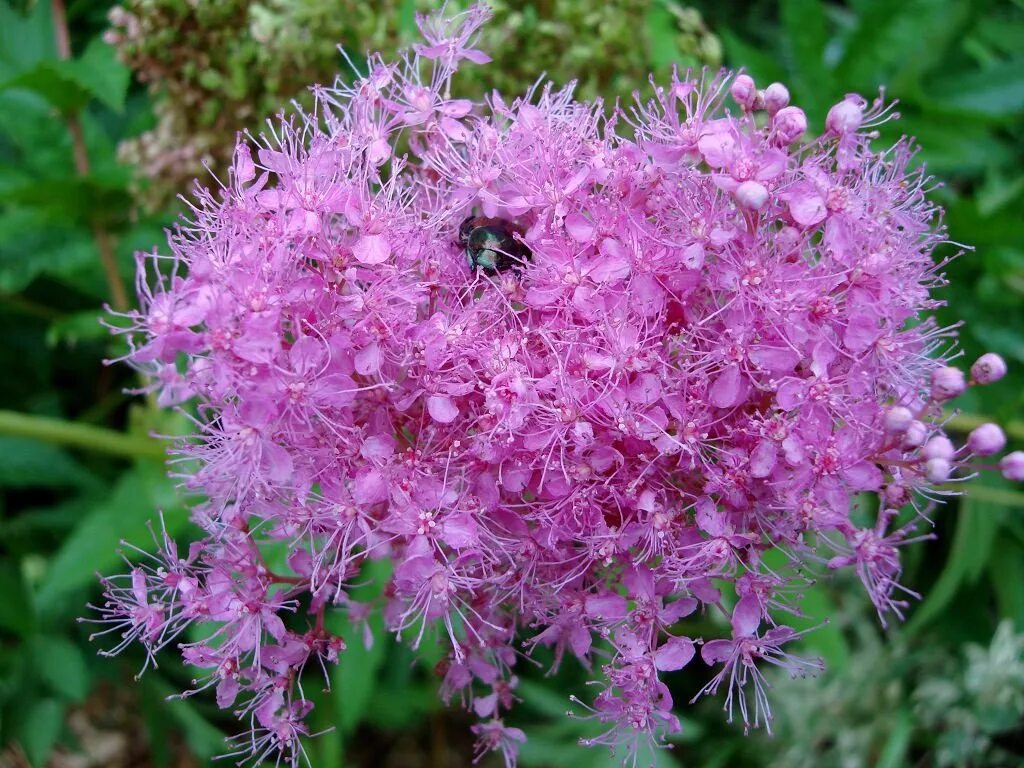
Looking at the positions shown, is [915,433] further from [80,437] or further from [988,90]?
[80,437]

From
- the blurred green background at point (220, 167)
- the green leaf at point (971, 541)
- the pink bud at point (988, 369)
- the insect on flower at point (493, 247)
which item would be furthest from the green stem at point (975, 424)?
the insect on flower at point (493, 247)

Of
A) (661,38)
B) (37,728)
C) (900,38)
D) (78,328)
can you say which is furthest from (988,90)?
(37,728)

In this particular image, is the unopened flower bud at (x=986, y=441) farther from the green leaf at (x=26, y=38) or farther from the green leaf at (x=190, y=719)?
the green leaf at (x=26, y=38)

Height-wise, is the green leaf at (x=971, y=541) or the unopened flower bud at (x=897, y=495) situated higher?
the unopened flower bud at (x=897, y=495)

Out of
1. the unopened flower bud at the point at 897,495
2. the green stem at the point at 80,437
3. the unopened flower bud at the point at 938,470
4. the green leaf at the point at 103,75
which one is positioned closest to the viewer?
the unopened flower bud at the point at 938,470

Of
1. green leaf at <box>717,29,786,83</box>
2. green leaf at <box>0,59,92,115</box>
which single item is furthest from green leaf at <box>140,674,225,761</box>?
green leaf at <box>717,29,786,83</box>

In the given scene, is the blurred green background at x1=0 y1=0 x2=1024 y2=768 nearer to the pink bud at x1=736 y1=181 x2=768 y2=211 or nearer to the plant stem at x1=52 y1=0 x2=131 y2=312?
the plant stem at x1=52 y1=0 x2=131 y2=312
